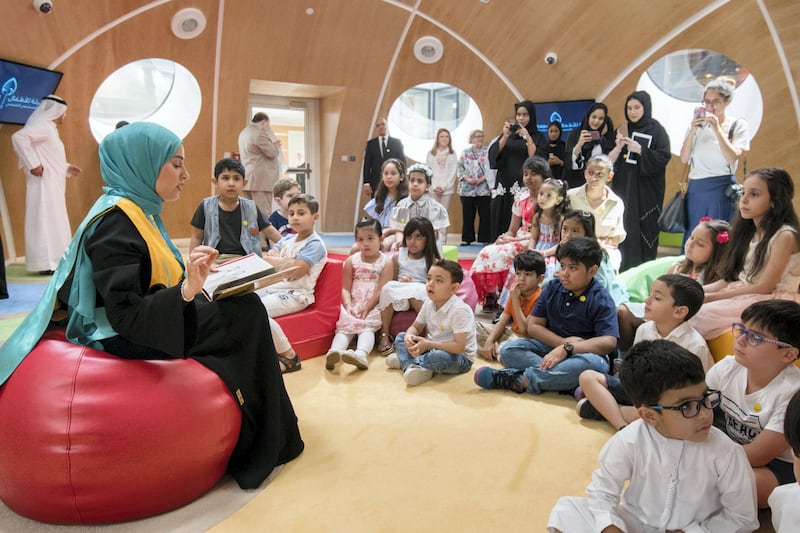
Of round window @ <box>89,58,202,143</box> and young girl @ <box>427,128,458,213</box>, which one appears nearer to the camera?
young girl @ <box>427,128,458,213</box>

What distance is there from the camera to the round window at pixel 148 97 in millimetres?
9461

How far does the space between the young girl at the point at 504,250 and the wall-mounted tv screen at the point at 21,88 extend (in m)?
5.77

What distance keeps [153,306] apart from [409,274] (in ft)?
8.72

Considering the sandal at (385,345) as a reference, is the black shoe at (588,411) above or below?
above

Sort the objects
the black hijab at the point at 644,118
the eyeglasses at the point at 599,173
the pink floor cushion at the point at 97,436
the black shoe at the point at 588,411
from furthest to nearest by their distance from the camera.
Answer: the black hijab at the point at 644,118
the eyeglasses at the point at 599,173
the black shoe at the point at 588,411
the pink floor cushion at the point at 97,436

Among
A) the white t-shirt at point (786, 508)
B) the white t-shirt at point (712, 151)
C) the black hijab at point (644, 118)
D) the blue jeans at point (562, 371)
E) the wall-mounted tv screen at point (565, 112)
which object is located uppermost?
the wall-mounted tv screen at point (565, 112)

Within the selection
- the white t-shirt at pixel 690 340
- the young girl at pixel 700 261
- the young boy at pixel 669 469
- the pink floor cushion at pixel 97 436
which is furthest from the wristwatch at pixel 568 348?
the pink floor cushion at pixel 97 436

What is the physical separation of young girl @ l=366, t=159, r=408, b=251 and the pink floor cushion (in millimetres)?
3439

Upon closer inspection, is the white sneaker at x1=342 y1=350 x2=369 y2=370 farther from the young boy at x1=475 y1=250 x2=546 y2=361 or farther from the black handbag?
the black handbag

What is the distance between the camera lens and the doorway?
10.5m

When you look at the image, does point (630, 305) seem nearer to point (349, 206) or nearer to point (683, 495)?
point (683, 495)

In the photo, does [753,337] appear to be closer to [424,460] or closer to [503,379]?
[424,460]

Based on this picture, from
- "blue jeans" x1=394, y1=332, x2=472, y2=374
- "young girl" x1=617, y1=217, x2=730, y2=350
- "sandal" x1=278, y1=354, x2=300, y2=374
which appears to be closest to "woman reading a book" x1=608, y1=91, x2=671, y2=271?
"young girl" x1=617, y1=217, x2=730, y2=350

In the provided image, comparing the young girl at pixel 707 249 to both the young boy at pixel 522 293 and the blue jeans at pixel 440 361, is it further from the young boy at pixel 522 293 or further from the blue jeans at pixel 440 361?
the blue jeans at pixel 440 361
